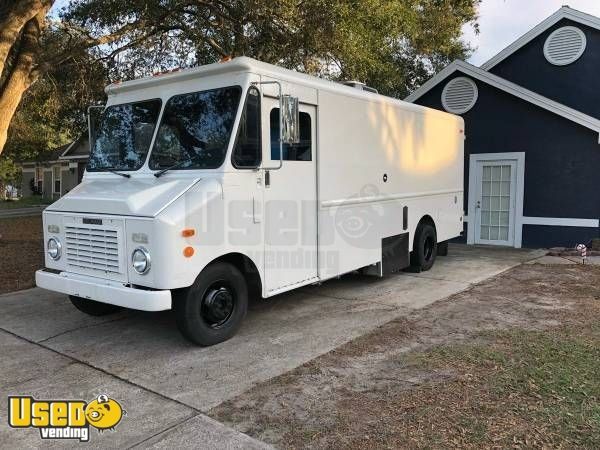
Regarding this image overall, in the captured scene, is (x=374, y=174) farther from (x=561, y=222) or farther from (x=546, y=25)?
(x=546, y=25)

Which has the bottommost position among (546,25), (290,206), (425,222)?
(425,222)

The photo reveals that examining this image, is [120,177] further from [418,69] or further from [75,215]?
[418,69]

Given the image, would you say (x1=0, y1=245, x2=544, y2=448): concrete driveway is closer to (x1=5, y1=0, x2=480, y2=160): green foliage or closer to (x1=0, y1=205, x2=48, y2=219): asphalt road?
(x1=5, y1=0, x2=480, y2=160): green foliage

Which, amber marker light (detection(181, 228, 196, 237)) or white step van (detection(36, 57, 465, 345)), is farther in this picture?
white step van (detection(36, 57, 465, 345))

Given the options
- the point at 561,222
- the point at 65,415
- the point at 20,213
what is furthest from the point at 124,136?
the point at 20,213

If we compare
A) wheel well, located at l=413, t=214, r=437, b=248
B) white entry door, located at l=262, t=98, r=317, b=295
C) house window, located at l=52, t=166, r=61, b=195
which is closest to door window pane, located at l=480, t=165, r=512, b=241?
wheel well, located at l=413, t=214, r=437, b=248

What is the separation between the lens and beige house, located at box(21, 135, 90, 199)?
101 feet

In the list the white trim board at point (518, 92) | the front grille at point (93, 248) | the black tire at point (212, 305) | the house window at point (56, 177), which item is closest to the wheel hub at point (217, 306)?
the black tire at point (212, 305)

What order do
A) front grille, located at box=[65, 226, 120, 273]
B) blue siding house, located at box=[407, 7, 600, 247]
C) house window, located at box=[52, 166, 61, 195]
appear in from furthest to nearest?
house window, located at box=[52, 166, 61, 195] < blue siding house, located at box=[407, 7, 600, 247] < front grille, located at box=[65, 226, 120, 273]

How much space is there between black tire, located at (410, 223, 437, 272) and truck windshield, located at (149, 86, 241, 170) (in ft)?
14.8

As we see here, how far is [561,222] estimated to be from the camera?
36.4 feet

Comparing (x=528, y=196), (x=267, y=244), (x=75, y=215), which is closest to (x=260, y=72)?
(x=267, y=244)

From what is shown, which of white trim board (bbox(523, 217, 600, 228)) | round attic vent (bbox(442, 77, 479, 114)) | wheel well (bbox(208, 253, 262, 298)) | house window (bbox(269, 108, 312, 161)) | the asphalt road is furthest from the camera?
the asphalt road

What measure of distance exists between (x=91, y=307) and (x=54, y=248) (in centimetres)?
112
